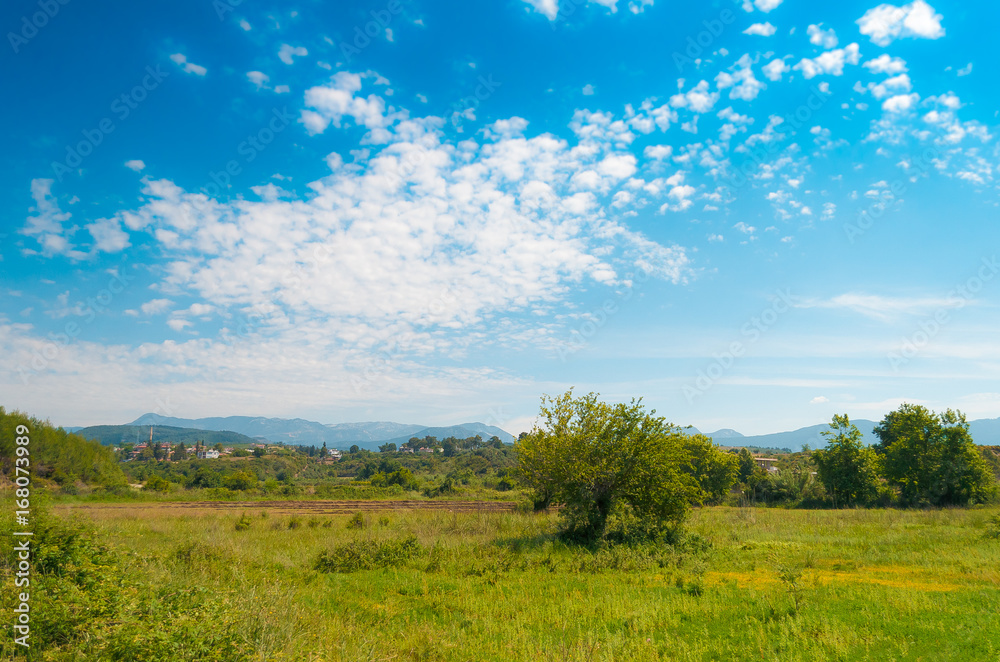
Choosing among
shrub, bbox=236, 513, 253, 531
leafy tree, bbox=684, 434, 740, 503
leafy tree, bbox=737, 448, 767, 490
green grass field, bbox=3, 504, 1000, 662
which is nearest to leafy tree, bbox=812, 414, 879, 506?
leafy tree, bbox=684, 434, 740, 503

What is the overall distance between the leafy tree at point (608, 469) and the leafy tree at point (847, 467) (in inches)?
1115

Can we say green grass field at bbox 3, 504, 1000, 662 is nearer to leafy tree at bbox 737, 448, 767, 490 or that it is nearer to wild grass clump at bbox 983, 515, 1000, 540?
wild grass clump at bbox 983, 515, 1000, 540

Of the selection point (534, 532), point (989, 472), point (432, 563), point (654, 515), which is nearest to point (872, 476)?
point (989, 472)

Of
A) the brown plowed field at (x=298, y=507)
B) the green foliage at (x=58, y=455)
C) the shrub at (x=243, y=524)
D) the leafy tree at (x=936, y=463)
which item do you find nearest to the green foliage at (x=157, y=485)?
the green foliage at (x=58, y=455)

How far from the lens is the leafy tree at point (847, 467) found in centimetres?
4219

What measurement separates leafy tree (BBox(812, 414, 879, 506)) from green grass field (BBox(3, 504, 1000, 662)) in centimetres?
2038

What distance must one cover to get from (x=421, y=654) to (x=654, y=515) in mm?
16487

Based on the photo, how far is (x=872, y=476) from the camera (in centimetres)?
4222

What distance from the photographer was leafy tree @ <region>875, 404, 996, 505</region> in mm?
36094

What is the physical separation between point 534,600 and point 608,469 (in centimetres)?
919

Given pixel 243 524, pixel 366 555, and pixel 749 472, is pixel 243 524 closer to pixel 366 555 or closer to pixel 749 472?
pixel 366 555

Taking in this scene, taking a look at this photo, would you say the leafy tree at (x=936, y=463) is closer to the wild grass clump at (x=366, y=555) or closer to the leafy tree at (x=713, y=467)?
the leafy tree at (x=713, y=467)

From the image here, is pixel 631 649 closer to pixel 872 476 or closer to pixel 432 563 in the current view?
pixel 432 563

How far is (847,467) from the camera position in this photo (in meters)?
43.3
